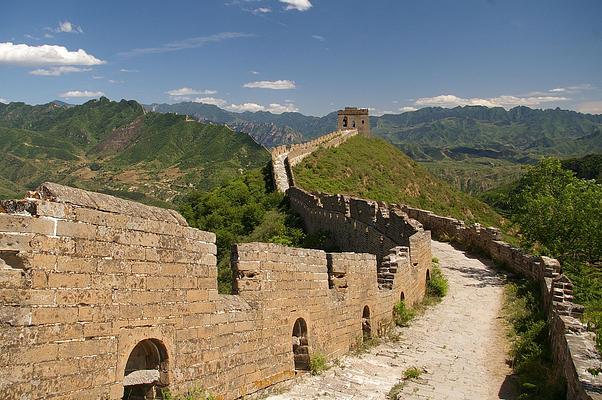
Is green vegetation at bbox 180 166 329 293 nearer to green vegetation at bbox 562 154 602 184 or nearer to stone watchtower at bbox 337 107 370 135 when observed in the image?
stone watchtower at bbox 337 107 370 135

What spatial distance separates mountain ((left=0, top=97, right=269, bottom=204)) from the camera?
338ft

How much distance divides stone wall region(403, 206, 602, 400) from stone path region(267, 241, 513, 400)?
1.13 meters

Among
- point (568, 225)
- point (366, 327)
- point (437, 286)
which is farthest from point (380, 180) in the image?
point (366, 327)

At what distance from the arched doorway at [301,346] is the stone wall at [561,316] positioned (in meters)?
3.51

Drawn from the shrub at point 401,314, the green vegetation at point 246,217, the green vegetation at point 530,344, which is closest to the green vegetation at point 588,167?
→ the green vegetation at point 246,217

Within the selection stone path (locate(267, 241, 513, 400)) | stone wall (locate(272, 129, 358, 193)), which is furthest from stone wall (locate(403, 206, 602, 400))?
stone wall (locate(272, 129, 358, 193))

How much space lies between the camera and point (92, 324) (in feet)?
16.1

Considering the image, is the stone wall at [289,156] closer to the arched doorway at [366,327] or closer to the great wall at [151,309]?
the arched doorway at [366,327]

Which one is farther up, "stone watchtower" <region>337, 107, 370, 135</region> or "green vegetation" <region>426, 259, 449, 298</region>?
"stone watchtower" <region>337, 107, 370, 135</region>

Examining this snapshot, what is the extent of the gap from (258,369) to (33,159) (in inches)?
6082

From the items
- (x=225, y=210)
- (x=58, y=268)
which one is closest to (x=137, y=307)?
(x=58, y=268)

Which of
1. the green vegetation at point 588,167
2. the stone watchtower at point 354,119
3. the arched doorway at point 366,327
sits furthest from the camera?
the green vegetation at point 588,167

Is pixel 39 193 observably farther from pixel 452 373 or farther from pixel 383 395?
pixel 452 373

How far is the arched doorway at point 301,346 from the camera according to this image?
859 centimetres
